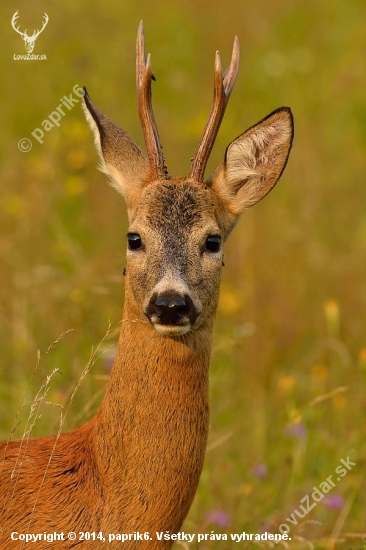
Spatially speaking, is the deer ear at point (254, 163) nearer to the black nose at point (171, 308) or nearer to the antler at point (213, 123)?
the antler at point (213, 123)

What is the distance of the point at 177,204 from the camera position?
15.5 feet

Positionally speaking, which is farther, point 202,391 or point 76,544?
point 202,391

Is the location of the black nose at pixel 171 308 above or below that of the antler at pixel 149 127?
below

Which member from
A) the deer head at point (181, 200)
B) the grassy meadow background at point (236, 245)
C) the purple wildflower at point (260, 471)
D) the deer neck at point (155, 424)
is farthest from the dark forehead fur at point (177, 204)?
the purple wildflower at point (260, 471)

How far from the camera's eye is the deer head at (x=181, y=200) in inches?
172

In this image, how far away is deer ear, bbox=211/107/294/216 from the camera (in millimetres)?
5023

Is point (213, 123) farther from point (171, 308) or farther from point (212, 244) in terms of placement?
point (171, 308)

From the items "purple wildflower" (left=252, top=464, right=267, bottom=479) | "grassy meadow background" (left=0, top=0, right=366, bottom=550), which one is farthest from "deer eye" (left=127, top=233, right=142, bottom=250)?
"purple wildflower" (left=252, top=464, right=267, bottom=479)

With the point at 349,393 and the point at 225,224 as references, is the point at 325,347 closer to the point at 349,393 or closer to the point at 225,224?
the point at 349,393

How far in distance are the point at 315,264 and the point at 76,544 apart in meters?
5.15

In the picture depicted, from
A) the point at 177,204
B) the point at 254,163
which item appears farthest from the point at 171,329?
the point at 254,163

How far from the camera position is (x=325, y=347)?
794 centimetres

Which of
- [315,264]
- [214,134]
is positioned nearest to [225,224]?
[214,134]

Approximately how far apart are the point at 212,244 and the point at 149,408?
0.84 meters
